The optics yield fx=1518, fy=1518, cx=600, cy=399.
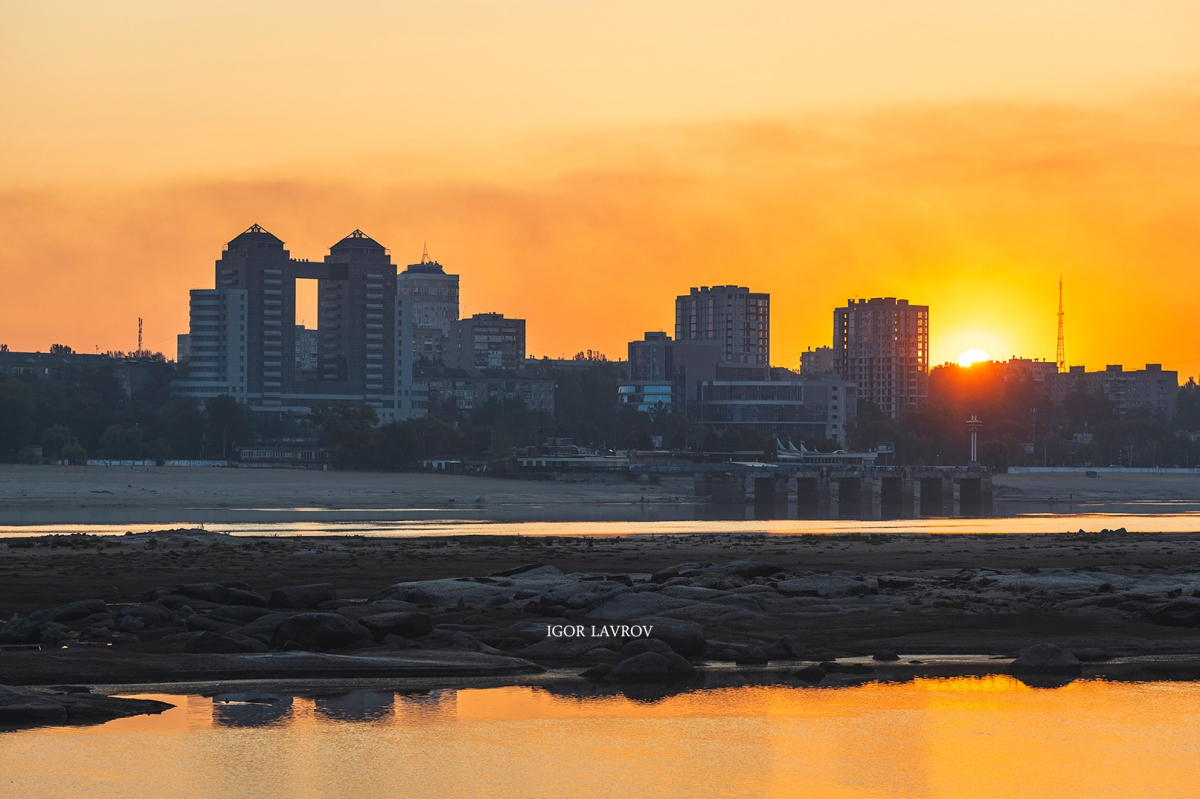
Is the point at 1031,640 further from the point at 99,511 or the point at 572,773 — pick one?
the point at 99,511

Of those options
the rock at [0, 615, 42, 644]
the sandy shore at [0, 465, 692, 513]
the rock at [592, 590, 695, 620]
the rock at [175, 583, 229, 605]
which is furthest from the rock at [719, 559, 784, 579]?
the sandy shore at [0, 465, 692, 513]

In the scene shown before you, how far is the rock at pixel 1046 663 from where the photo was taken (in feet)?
100

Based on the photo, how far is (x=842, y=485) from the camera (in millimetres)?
166125

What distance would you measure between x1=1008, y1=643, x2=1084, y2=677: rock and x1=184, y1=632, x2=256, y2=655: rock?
15448 millimetres

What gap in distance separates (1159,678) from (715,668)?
345 inches

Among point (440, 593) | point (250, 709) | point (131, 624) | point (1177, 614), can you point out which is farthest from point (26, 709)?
point (1177, 614)

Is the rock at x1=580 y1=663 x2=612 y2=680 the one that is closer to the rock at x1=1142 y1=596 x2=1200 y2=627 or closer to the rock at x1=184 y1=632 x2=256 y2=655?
the rock at x1=184 y1=632 x2=256 y2=655

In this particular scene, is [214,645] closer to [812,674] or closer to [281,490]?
[812,674]

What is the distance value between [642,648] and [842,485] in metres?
139

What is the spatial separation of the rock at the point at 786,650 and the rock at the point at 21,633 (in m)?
15.2

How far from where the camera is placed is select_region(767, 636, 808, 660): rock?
31188 millimetres

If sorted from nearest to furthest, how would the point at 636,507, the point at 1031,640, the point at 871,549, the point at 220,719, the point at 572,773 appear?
the point at 572,773 < the point at 220,719 < the point at 1031,640 < the point at 871,549 < the point at 636,507

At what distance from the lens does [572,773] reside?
2230 centimetres

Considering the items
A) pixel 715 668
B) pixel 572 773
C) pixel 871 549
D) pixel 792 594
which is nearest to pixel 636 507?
pixel 871 549
